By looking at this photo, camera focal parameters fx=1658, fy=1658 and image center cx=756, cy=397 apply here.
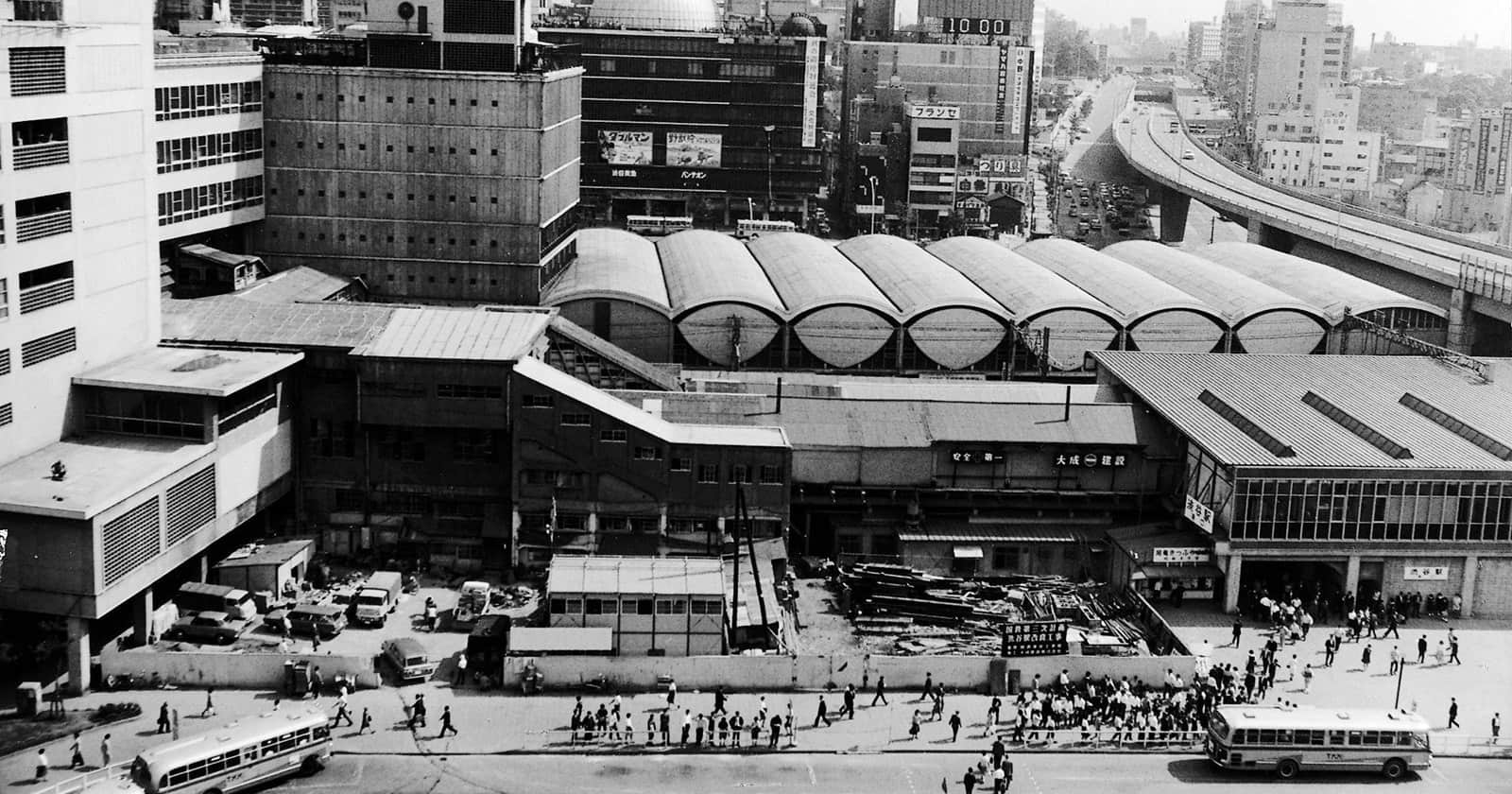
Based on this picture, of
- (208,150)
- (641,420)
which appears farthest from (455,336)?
(208,150)

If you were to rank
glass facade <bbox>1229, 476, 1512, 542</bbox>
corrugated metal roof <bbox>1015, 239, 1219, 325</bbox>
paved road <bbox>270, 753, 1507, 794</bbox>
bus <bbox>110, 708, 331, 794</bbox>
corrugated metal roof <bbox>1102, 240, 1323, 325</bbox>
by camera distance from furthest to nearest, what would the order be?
corrugated metal roof <bbox>1102, 240, 1323, 325</bbox>, corrugated metal roof <bbox>1015, 239, 1219, 325</bbox>, glass facade <bbox>1229, 476, 1512, 542</bbox>, paved road <bbox>270, 753, 1507, 794</bbox>, bus <bbox>110, 708, 331, 794</bbox>

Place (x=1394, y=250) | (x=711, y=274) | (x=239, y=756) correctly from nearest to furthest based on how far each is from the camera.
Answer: (x=239, y=756), (x=711, y=274), (x=1394, y=250)

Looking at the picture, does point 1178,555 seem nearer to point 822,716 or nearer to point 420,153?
point 822,716

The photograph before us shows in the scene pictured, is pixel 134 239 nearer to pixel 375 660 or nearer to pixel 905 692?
pixel 375 660

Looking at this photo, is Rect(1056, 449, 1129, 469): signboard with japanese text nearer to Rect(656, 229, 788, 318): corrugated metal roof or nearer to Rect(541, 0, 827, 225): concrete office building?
Rect(656, 229, 788, 318): corrugated metal roof

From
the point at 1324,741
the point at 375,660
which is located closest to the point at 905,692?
the point at 1324,741

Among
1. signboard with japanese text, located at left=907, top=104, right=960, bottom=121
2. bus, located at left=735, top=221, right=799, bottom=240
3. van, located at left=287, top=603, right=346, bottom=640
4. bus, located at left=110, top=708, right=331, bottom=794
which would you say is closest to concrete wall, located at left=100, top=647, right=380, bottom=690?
van, located at left=287, top=603, right=346, bottom=640

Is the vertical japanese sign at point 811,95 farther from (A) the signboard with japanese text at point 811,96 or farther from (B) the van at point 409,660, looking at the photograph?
(B) the van at point 409,660
